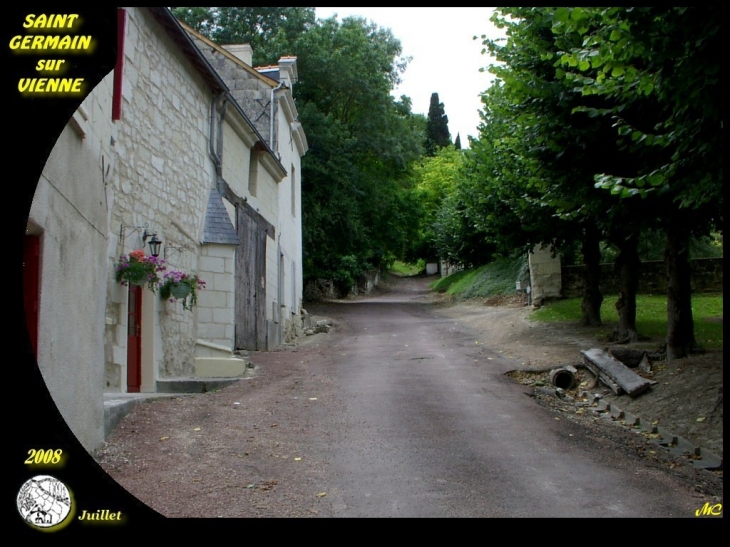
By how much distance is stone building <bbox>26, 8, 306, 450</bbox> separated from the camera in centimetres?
481

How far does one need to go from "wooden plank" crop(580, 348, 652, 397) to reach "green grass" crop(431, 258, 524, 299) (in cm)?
1342

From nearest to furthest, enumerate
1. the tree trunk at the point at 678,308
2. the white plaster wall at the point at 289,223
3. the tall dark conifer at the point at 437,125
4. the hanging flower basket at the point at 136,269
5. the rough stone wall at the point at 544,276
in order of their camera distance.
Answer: the hanging flower basket at the point at 136,269 → the tree trunk at the point at 678,308 → the white plaster wall at the point at 289,223 → the rough stone wall at the point at 544,276 → the tall dark conifer at the point at 437,125

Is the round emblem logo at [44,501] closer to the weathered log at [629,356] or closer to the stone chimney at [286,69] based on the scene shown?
the weathered log at [629,356]

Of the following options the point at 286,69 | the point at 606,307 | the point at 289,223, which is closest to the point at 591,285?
the point at 606,307

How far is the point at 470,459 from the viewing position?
627 centimetres

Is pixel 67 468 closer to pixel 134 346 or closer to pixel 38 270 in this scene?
pixel 38 270

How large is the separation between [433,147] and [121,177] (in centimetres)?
5645

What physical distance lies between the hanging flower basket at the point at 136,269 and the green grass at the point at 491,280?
60.0 ft

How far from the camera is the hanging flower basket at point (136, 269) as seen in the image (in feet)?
26.8

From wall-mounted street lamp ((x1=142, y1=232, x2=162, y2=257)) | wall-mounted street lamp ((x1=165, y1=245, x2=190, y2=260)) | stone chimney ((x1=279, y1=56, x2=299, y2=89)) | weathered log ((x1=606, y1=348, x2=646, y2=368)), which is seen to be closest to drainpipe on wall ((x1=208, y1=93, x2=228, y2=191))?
wall-mounted street lamp ((x1=165, y1=245, x2=190, y2=260))

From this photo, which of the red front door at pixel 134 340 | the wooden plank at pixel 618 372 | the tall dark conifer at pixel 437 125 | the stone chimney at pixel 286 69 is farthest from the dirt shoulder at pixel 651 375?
the tall dark conifer at pixel 437 125

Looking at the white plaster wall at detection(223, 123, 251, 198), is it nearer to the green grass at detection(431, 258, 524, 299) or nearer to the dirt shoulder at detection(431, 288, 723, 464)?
the dirt shoulder at detection(431, 288, 723, 464)
